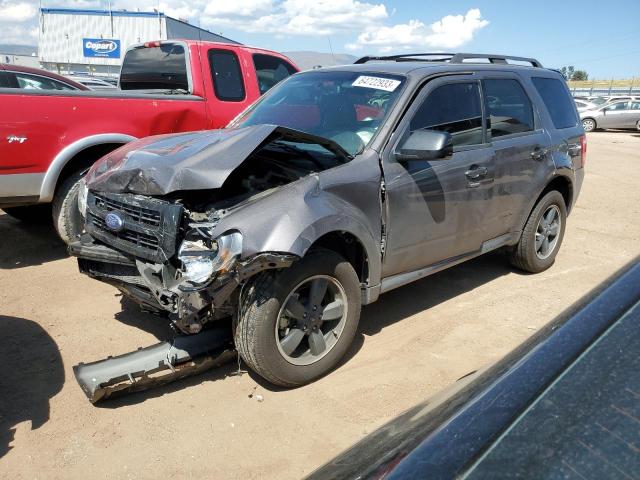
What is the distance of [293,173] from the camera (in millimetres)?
3490

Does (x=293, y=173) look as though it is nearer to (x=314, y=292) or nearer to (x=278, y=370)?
(x=314, y=292)

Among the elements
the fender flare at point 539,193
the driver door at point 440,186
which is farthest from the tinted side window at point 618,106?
the driver door at point 440,186

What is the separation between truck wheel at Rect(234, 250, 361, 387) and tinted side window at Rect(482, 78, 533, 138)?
6.66 ft

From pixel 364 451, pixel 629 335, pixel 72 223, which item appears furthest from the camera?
pixel 72 223

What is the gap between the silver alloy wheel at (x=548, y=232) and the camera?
5363 mm

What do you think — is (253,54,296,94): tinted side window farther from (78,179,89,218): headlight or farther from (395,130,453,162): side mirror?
(395,130,453,162): side mirror

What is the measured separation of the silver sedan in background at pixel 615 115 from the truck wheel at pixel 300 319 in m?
23.0

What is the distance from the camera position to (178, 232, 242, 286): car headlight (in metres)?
2.84

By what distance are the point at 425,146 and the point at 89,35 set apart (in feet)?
135

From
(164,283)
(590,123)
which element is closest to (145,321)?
(164,283)

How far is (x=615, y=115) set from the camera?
23047mm

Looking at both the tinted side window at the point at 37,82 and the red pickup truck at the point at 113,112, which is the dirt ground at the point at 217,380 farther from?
the tinted side window at the point at 37,82

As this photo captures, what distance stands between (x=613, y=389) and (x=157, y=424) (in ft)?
8.19

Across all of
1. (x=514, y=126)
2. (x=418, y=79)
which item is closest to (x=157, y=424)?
(x=418, y=79)
